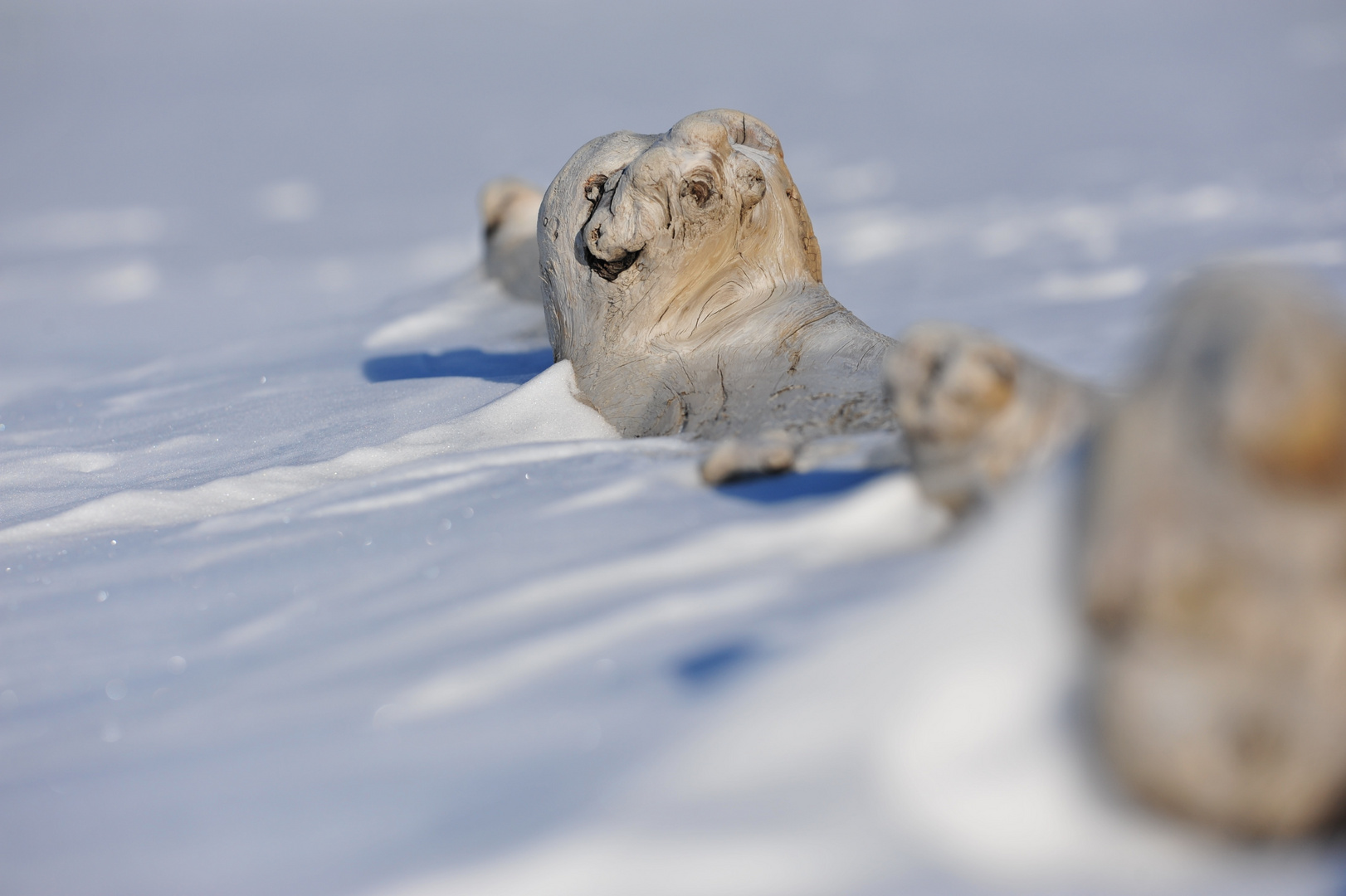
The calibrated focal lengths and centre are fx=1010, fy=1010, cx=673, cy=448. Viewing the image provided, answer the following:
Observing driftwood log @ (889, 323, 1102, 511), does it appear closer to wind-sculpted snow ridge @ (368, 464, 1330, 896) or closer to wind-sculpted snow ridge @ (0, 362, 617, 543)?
wind-sculpted snow ridge @ (368, 464, 1330, 896)

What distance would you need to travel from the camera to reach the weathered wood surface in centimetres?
206

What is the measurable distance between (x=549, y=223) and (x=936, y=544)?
1.47 metres

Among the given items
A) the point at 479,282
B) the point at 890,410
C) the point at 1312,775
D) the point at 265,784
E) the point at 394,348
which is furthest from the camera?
the point at 479,282

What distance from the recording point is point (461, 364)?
3.22 m

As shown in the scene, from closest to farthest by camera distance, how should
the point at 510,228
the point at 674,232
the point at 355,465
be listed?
the point at 355,465, the point at 674,232, the point at 510,228

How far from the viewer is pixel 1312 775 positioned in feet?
2.68

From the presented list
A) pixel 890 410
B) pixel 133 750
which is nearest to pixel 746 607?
pixel 133 750

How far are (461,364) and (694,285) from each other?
118 centimetres

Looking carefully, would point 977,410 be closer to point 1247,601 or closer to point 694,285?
point 1247,601

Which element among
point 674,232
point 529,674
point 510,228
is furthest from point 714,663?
point 510,228

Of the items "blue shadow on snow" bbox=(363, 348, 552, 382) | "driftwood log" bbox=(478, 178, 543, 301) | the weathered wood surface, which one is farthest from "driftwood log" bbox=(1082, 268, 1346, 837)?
"driftwood log" bbox=(478, 178, 543, 301)

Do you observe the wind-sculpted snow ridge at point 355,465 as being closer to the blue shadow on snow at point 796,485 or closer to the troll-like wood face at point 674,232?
the troll-like wood face at point 674,232

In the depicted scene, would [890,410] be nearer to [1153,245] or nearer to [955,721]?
[955,721]

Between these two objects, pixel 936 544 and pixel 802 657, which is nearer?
pixel 802 657
